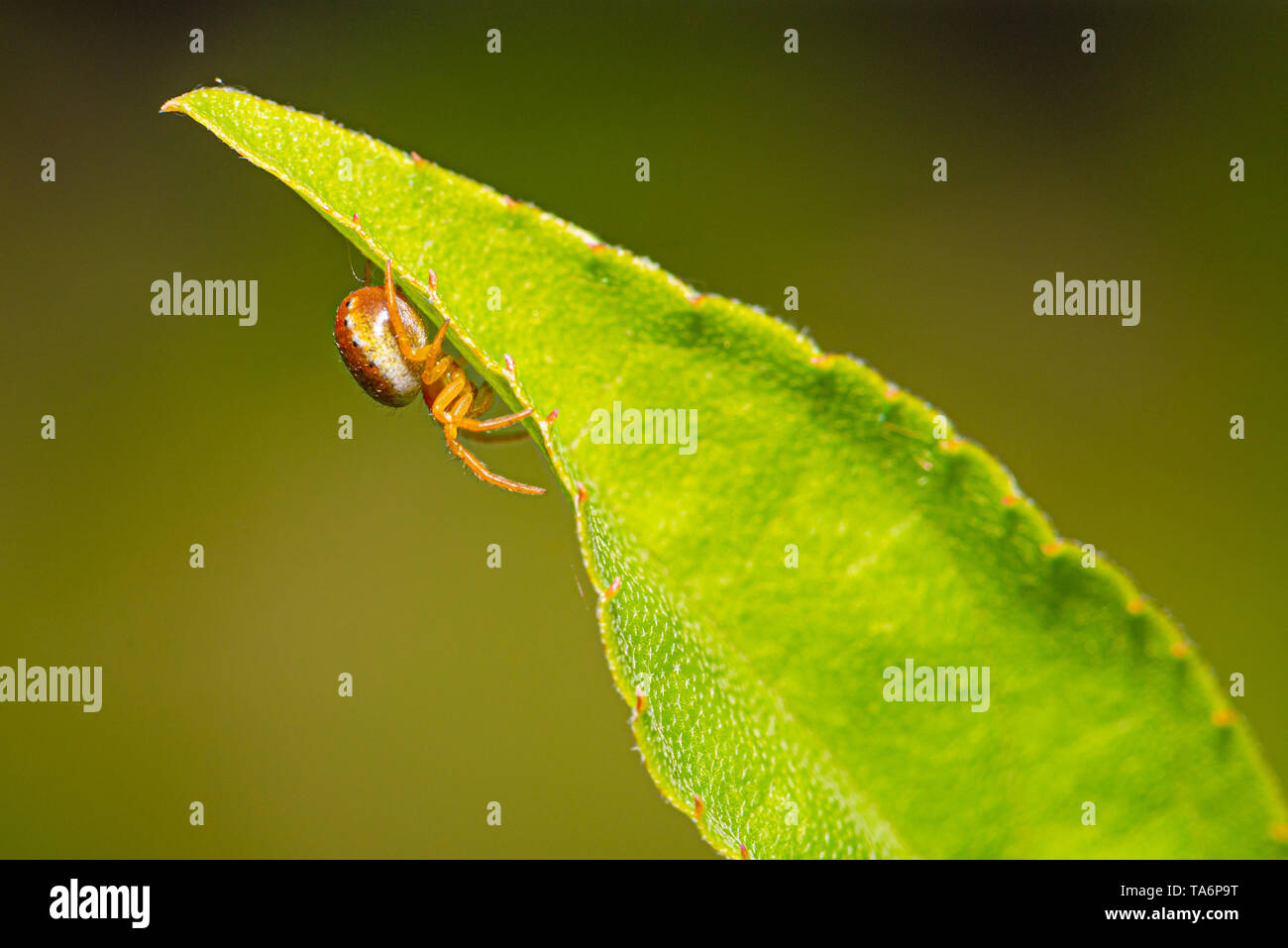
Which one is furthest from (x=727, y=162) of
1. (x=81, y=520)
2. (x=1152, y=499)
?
(x=81, y=520)

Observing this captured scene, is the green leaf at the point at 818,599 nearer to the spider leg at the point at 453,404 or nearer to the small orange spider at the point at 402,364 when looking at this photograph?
the small orange spider at the point at 402,364

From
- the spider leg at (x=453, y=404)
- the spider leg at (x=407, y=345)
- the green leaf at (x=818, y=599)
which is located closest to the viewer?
the green leaf at (x=818, y=599)

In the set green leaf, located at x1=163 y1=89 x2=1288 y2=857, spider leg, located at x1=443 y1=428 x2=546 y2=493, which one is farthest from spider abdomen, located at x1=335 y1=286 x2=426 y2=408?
green leaf, located at x1=163 y1=89 x2=1288 y2=857

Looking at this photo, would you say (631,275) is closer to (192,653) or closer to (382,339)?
(382,339)

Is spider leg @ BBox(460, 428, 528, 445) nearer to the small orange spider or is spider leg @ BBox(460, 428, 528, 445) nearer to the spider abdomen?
the small orange spider

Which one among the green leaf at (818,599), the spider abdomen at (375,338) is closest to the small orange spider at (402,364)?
the spider abdomen at (375,338)

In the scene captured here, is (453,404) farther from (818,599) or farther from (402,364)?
(818,599)
